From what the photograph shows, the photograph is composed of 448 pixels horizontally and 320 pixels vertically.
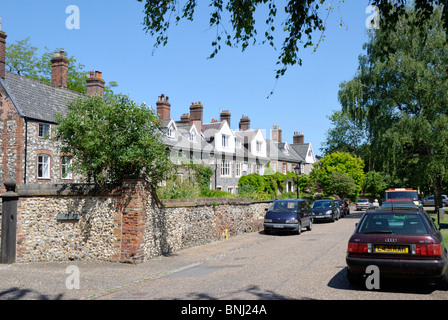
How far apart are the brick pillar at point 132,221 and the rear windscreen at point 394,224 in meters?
6.44

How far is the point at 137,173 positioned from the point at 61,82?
2618 centimetres

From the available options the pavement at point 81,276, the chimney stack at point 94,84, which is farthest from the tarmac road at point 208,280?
the chimney stack at point 94,84

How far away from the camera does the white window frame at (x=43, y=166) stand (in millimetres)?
27781

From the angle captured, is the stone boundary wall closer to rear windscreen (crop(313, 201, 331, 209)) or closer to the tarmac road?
the tarmac road

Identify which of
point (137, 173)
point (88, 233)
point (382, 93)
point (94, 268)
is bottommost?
point (94, 268)

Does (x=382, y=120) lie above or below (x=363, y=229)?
above

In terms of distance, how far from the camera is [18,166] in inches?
1033

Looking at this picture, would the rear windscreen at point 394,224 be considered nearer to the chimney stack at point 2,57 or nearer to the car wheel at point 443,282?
the car wheel at point 443,282

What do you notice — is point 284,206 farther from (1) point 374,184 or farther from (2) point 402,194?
(1) point 374,184

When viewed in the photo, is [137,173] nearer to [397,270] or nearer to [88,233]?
[88,233]

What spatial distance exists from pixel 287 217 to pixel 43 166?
17.8 m
